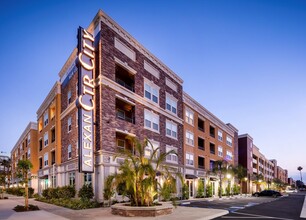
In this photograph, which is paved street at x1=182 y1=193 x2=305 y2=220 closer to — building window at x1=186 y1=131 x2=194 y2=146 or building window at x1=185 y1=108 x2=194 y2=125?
building window at x1=186 y1=131 x2=194 y2=146

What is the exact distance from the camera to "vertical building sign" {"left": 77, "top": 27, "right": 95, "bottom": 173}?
2198 cm

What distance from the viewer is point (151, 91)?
104 feet

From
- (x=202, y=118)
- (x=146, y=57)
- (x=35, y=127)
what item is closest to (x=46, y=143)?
(x=35, y=127)


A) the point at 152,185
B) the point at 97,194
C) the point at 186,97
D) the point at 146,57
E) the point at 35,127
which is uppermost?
the point at 146,57

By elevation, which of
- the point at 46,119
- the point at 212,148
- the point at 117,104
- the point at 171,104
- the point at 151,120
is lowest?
the point at 212,148

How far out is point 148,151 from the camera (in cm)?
2992

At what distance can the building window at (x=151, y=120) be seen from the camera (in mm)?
30078

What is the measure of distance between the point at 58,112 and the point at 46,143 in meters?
7.70

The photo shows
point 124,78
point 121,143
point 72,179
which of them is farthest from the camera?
point 124,78

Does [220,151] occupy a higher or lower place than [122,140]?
lower

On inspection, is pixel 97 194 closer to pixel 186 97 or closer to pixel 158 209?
pixel 158 209

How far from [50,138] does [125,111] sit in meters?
13.1

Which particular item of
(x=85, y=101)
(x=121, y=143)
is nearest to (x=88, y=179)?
(x=121, y=143)

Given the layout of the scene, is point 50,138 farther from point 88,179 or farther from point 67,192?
point 88,179
